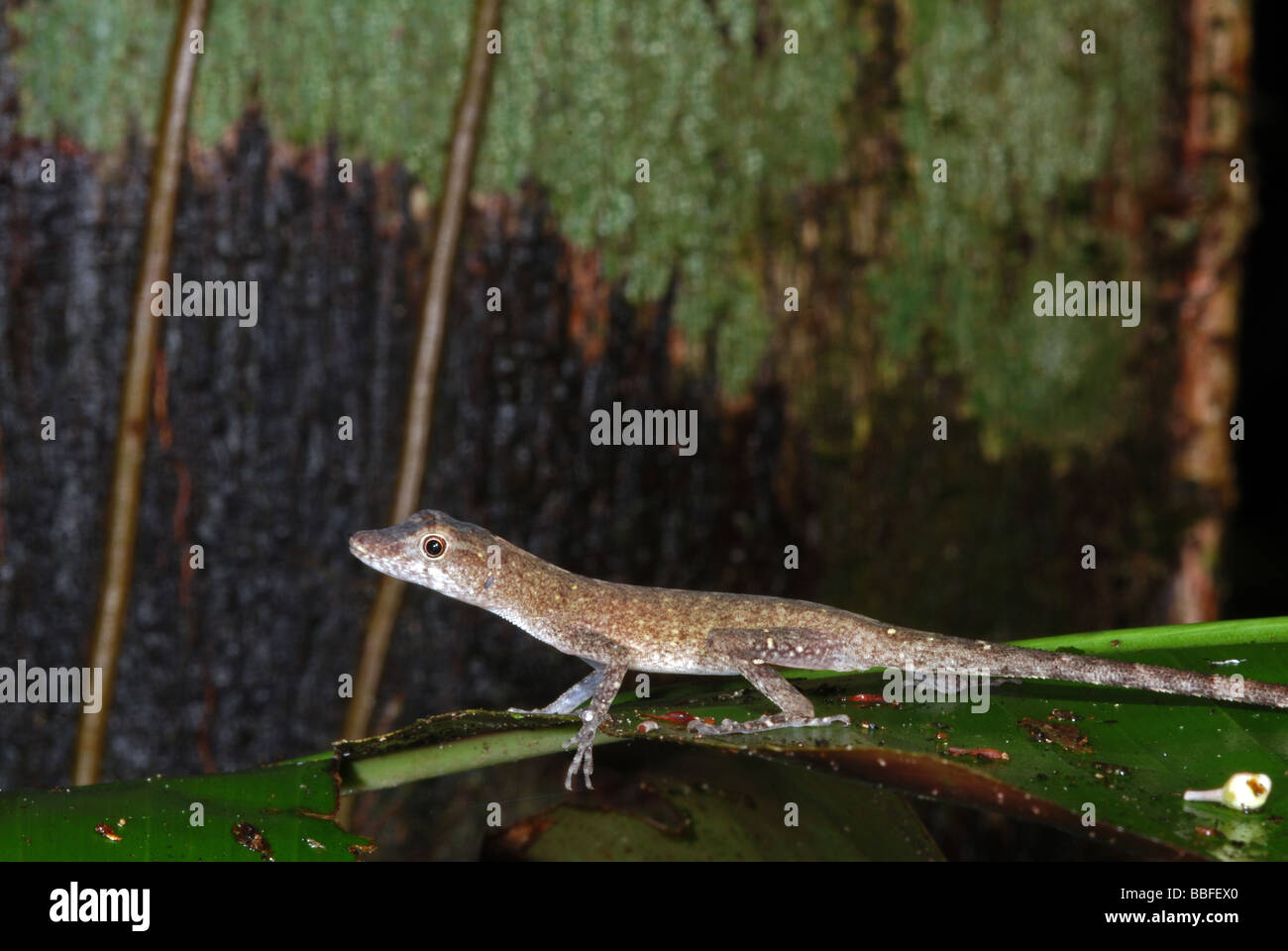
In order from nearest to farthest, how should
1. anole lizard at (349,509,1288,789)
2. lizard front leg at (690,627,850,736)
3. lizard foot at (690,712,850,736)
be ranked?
lizard foot at (690,712,850,736) < lizard front leg at (690,627,850,736) < anole lizard at (349,509,1288,789)

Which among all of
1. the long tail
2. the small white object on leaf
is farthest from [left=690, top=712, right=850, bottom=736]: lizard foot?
the small white object on leaf

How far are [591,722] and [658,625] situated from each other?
59cm

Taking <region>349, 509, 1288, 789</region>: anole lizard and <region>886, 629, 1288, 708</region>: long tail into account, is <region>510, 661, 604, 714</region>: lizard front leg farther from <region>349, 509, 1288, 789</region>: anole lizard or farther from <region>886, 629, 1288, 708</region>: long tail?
<region>886, 629, 1288, 708</region>: long tail

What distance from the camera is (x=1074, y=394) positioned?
480 cm

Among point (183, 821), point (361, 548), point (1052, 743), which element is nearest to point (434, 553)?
point (361, 548)

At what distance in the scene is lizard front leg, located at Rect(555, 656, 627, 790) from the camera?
2.32 m

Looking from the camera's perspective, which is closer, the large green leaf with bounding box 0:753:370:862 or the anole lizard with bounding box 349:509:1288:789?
the large green leaf with bounding box 0:753:370:862

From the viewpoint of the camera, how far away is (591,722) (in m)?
2.43

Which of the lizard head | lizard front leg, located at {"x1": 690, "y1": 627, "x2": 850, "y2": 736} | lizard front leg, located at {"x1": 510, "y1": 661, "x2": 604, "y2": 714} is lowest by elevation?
lizard front leg, located at {"x1": 510, "y1": 661, "x2": 604, "y2": 714}

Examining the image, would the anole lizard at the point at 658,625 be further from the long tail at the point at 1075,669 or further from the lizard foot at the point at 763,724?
the lizard foot at the point at 763,724

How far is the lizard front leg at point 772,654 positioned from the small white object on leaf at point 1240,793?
32.8 inches

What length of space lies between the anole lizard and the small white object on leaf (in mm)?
659

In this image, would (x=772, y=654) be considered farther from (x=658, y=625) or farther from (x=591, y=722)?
(x=591, y=722)

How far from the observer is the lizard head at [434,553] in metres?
2.83
